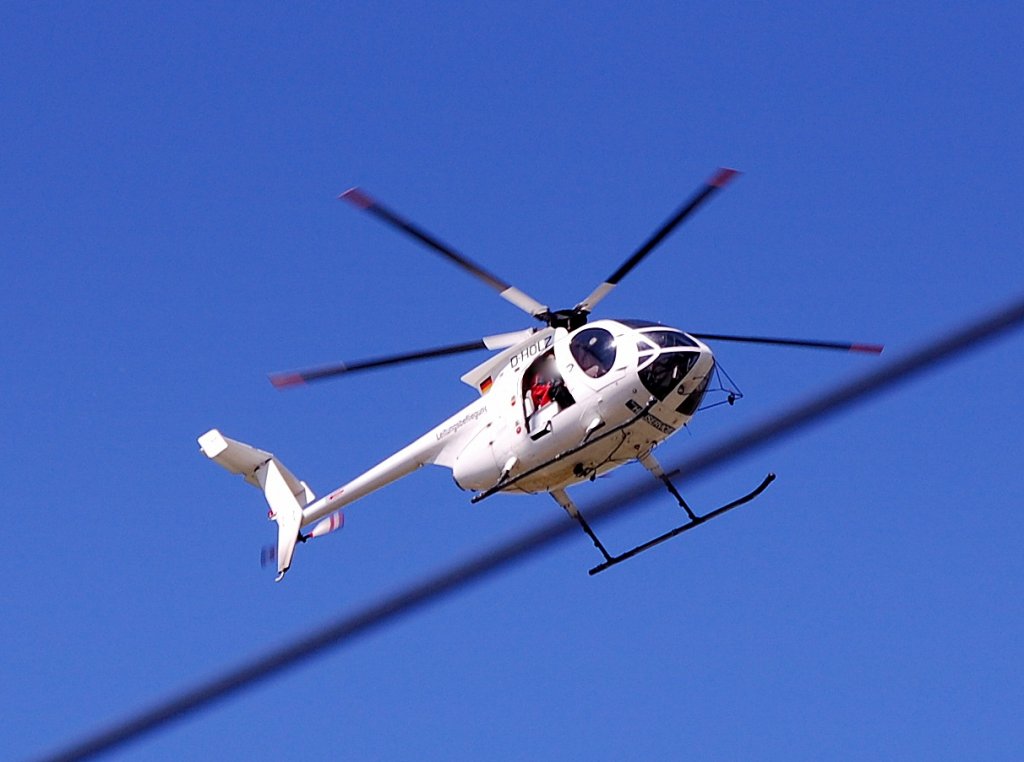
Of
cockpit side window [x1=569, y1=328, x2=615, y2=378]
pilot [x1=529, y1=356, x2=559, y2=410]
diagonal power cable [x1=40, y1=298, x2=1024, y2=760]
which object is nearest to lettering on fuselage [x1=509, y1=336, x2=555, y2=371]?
pilot [x1=529, y1=356, x2=559, y2=410]

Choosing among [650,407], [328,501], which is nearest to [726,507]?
[650,407]

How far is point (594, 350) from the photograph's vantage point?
27328 mm

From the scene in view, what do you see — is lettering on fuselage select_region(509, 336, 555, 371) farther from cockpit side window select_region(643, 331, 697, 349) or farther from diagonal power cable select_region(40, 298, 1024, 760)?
diagonal power cable select_region(40, 298, 1024, 760)

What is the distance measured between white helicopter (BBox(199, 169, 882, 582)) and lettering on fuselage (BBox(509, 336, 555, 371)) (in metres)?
0.03

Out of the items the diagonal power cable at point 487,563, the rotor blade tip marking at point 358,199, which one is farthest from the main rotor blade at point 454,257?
the diagonal power cable at point 487,563

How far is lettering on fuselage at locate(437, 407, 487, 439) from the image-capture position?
29.4m

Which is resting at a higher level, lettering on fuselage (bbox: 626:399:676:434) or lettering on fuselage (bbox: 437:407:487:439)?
lettering on fuselage (bbox: 437:407:487:439)

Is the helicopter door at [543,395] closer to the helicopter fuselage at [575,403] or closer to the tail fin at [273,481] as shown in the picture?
the helicopter fuselage at [575,403]

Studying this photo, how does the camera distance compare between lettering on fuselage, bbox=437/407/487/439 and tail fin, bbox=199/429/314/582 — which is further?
tail fin, bbox=199/429/314/582

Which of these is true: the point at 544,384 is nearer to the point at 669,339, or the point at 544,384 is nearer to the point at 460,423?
the point at 669,339

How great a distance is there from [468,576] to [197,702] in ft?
5.44

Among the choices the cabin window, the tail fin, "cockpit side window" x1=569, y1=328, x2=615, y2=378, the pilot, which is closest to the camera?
the cabin window

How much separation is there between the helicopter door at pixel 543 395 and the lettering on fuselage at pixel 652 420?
1.00 metres

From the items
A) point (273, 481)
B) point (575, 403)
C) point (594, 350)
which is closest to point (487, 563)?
point (575, 403)
